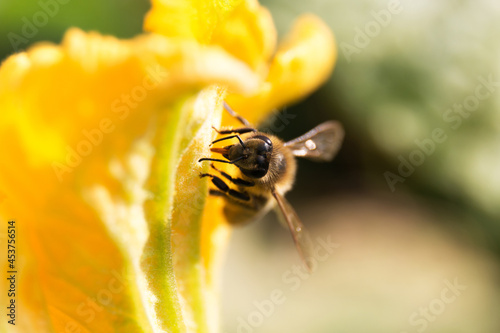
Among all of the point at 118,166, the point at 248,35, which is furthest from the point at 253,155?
the point at 118,166

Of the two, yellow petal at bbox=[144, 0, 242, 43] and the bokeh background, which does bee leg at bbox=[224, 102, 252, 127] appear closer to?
yellow petal at bbox=[144, 0, 242, 43]

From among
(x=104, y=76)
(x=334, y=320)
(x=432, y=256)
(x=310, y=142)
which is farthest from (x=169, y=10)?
(x=432, y=256)

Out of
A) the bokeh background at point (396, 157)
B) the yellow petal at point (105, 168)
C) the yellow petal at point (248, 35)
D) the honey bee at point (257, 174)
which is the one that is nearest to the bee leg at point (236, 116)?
the honey bee at point (257, 174)

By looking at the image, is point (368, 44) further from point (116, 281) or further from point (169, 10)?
point (116, 281)

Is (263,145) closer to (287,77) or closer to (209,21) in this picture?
(287,77)

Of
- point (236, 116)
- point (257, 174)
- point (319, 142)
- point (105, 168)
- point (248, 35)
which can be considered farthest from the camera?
point (319, 142)

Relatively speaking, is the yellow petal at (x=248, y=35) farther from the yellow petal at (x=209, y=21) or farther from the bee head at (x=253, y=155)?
the bee head at (x=253, y=155)

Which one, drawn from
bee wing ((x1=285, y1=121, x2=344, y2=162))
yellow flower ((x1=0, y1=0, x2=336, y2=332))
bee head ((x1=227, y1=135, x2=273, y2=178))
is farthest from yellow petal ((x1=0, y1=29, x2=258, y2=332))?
bee wing ((x1=285, y1=121, x2=344, y2=162))
